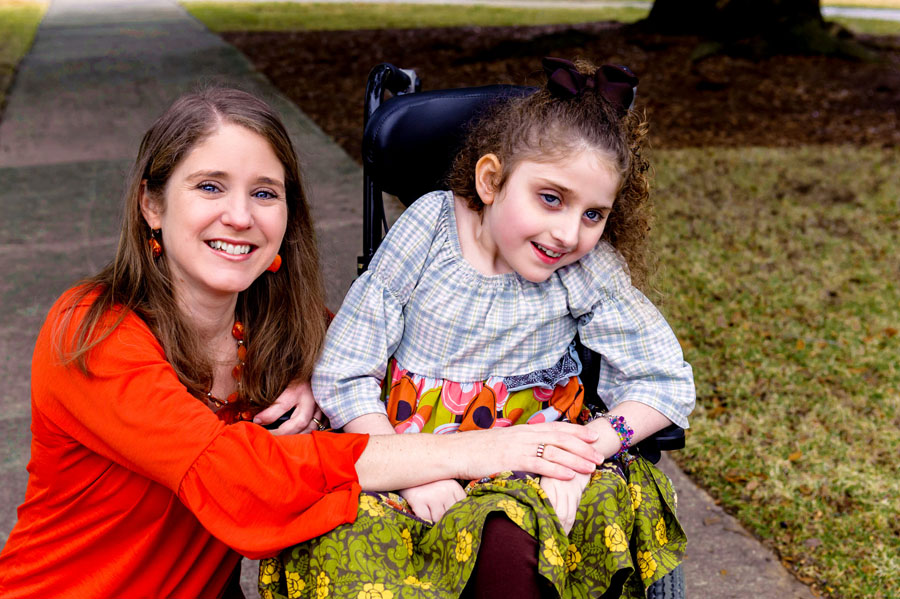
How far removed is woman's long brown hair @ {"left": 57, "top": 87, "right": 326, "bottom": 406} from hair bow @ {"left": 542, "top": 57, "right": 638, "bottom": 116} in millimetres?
593

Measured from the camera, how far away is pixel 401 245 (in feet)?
7.04

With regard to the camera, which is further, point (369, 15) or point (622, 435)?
point (369, 15)

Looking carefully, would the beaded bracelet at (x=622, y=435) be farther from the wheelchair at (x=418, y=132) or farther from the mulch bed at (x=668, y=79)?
the mulch bed at (x=668, y=79)

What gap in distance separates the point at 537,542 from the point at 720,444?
84.5 inches

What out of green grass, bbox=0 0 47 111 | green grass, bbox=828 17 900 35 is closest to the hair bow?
green grass, bbox=0 0 47 111

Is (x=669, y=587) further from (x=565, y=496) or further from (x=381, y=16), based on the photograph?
(x=381, y=16)

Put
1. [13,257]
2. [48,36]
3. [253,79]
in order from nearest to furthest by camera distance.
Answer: [13,257] < [253,79] < [48,36]

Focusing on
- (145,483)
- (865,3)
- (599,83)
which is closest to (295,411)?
(145,483)

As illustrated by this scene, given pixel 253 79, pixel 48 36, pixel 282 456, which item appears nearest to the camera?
pixel 282 456

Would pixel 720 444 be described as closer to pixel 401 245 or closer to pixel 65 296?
pixel 401 245

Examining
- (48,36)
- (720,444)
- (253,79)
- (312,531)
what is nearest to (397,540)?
(312,531)

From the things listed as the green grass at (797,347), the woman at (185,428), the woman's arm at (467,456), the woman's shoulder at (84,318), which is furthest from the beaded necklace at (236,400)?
the green grass at (797,347)

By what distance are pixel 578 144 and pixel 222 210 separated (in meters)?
0.73

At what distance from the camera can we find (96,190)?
6.34m
